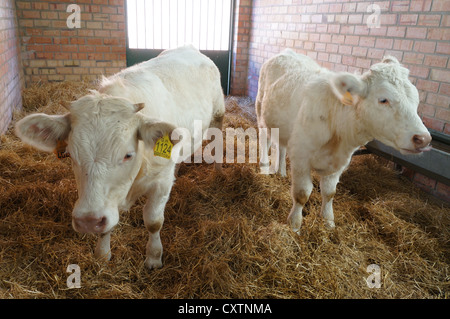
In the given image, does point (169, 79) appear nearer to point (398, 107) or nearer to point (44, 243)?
point (44, 243)

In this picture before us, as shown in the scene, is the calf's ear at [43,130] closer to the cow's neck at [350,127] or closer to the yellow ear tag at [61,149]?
the yellow ear tag at [61,149]

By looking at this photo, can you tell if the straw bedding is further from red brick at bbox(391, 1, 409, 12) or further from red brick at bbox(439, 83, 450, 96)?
red brick at bbox(391, 1, 409, 12)

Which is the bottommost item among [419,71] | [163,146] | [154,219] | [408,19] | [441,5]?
[154,219]

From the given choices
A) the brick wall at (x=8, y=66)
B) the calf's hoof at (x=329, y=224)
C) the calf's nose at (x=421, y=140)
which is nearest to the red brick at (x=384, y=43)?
the calf's nose at (x=421, y=140)

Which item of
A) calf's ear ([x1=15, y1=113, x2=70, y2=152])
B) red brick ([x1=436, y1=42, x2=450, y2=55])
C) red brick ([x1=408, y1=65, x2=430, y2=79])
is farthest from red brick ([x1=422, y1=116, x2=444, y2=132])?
calf's ear ([x1=15, y1=113, x2=70, y2=152])

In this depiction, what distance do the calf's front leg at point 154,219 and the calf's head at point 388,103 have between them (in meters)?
1.58

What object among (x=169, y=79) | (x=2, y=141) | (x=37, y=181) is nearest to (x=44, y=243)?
(x=37, y=181)

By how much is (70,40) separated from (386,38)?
19.4ft

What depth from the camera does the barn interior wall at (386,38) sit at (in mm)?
3371

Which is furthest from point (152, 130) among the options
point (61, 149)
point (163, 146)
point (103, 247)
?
point (103, 247)

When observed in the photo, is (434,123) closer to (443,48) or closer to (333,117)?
(443,48)

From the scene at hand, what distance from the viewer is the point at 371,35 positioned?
4168mm

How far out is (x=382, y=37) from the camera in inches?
158
